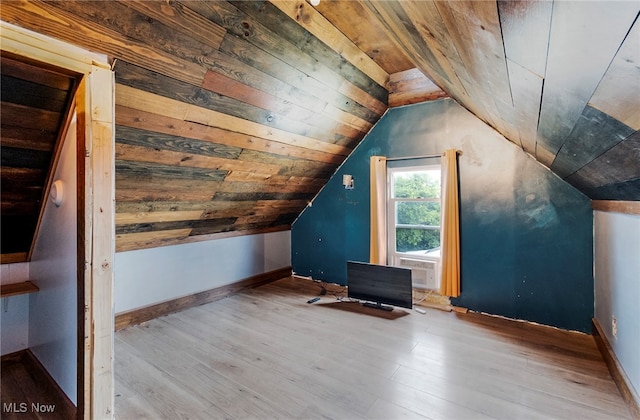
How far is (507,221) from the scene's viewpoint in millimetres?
3279

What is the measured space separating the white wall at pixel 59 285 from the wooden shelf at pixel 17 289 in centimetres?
6

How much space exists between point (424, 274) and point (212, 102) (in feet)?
10.2

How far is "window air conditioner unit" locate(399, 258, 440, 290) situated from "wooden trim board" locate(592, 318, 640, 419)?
4.88 feet

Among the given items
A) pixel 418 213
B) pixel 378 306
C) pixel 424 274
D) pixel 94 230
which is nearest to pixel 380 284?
pixel 378 306

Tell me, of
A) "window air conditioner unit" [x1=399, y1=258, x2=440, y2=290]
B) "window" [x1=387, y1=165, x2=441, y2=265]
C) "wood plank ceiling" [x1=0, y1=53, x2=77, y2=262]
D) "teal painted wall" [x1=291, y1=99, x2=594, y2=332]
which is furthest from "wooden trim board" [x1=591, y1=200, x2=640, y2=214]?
"wood plank ceiling" [x1=0, y1=53, x2=77, y2=262]

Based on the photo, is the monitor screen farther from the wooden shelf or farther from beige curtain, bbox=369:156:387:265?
the wooden shelf

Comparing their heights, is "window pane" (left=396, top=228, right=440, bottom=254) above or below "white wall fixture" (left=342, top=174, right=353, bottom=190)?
below

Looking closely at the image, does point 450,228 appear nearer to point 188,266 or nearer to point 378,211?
point 378,211

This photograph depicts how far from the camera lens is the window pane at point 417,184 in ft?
12.6

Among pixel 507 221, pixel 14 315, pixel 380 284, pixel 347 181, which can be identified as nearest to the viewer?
pixel 14 315

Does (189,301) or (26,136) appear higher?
(26,136)

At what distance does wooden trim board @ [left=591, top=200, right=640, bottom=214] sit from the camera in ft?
5.74

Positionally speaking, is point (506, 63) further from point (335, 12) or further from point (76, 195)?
point (76, 195)

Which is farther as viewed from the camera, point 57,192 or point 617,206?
point 617,206
